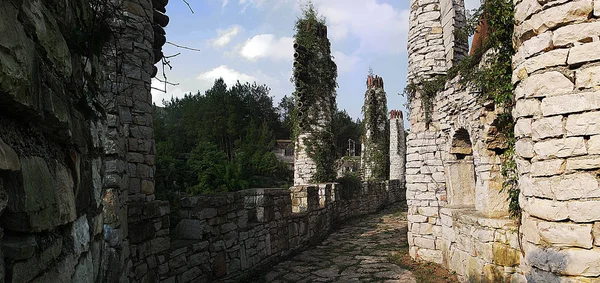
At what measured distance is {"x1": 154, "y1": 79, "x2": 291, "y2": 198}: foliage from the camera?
1580 centimetres

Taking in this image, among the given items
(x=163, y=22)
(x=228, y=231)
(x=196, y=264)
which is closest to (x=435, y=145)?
(x=228, y=231)

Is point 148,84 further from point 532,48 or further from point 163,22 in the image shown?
point 532,48

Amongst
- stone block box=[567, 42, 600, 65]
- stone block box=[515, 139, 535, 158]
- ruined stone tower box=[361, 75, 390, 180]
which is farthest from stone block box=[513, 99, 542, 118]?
ruined stone tower box=[361, 75, 390, 180]

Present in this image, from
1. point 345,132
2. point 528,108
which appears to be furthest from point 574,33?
point 345,132

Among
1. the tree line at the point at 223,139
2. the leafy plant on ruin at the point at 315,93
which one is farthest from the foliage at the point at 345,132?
the leafy plant on ruin at the point at 315,93

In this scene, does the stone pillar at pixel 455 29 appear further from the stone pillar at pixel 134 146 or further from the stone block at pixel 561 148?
the stone pillar at pixel 134 146

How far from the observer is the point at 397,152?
2122cm

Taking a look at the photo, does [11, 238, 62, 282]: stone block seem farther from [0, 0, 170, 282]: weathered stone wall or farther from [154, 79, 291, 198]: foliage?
[154, 79, 291, 198]: foliage

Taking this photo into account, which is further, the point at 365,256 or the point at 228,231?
the point at 365,256

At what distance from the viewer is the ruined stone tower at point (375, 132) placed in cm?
2114

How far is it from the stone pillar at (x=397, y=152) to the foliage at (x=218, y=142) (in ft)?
19.5

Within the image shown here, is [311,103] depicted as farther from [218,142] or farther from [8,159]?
[218,142]

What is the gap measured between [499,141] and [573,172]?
251 cm

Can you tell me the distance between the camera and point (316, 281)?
6.77 metres
